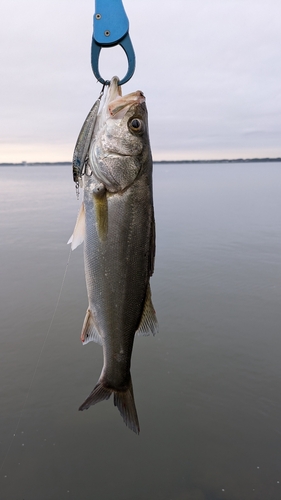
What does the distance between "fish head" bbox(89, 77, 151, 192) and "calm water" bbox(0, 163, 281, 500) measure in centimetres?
357

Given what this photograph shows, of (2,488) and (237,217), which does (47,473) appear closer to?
(2,488)

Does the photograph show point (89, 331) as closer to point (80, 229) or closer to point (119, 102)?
point (80, 229)

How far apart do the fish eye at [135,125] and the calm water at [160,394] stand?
12.6ft

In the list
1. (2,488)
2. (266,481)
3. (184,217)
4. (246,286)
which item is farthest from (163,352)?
(184,217)

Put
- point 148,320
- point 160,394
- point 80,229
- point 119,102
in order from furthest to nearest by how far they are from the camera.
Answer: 1. point 160,394
2. point 148,320
3. point 80,229
4. point 119,102

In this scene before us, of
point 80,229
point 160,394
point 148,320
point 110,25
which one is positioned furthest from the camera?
point 160,394

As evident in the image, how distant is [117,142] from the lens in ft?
8.24

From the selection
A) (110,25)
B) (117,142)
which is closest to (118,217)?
(117,142)

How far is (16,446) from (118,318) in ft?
10.1

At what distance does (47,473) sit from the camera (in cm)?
435

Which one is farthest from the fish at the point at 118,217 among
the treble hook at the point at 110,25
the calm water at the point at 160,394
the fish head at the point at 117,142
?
the calm water at the point at 160,394

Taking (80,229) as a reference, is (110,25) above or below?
above

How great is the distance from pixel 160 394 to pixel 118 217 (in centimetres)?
393

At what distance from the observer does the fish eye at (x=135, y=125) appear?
8.24ft
